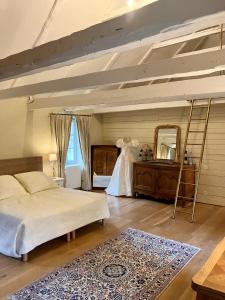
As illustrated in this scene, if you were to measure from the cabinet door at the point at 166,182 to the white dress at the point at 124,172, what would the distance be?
0.77m

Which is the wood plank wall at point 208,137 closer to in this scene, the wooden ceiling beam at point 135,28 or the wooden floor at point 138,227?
the wooden floor at point 138,227

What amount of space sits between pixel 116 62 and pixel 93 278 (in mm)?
3635

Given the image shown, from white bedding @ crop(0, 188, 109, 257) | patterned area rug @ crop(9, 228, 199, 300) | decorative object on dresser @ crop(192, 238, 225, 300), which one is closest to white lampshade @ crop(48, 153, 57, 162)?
white bedding @ crop(0, 188, 109, 257)

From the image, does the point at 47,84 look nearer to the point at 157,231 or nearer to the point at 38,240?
the point at 38,240

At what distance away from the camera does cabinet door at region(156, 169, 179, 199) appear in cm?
550

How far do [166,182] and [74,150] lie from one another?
251cm

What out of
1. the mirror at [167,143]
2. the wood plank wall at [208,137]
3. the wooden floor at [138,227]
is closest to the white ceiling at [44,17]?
the wooden floor at [138,227]

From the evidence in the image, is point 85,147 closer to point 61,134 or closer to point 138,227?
point 61,134

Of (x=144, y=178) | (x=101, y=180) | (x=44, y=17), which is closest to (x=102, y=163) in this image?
(x=101, y=180)

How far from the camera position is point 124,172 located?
6.27 m

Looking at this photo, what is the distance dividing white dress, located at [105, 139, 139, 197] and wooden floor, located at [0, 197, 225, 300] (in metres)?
0.33

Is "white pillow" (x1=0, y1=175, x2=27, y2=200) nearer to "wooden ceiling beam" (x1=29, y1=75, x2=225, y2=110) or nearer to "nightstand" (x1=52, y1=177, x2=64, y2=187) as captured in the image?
"nightstand" (x1=52, y1=177, x2=64, y2=187)

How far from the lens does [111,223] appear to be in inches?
172

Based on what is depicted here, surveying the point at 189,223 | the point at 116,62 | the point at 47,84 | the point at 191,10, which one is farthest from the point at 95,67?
the point at 191,10
